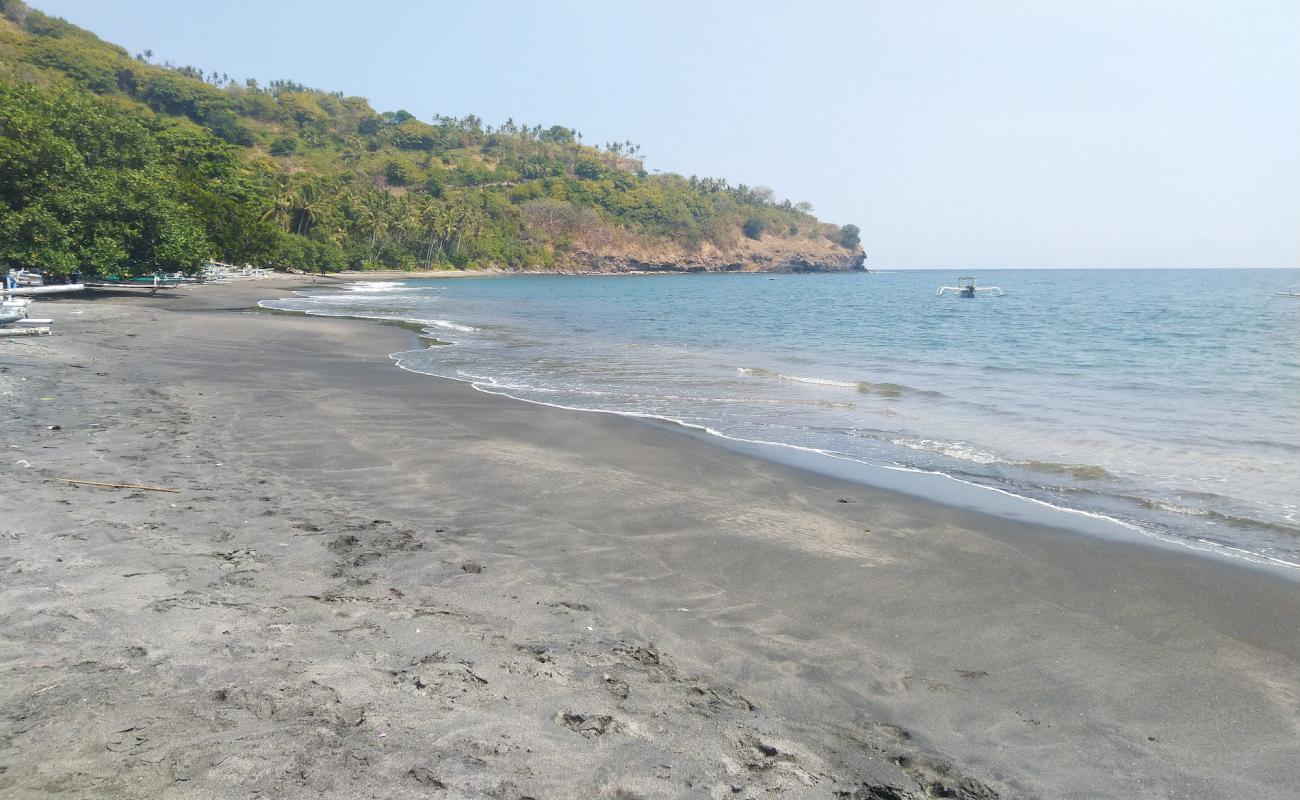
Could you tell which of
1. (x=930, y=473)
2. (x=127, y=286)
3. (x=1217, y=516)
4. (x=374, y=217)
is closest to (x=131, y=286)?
(x=127, y=286)

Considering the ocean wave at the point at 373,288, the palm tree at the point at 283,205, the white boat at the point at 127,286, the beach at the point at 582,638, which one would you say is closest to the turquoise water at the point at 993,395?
the beach at the point at 582,638

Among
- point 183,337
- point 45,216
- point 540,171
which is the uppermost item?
point 540,171

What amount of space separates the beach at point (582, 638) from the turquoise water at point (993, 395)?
2254 mm

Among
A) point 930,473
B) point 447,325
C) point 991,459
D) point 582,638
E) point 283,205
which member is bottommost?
point 447,325

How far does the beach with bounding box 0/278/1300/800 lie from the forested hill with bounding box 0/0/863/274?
1061 inches

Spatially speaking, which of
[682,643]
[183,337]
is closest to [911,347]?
[183,337]

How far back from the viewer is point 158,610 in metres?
4.73

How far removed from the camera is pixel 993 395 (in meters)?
18.0

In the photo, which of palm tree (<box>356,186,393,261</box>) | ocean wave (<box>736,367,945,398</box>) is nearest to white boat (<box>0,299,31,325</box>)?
ocean wave (<box>736,367,945,398</box>)

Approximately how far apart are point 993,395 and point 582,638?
50.9 feet

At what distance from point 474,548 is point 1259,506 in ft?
29.0

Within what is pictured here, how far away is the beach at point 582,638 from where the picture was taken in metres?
3.57

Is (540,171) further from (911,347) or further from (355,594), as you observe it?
(355,594)

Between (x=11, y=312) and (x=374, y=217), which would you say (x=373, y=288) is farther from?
(x=11, y=312)
